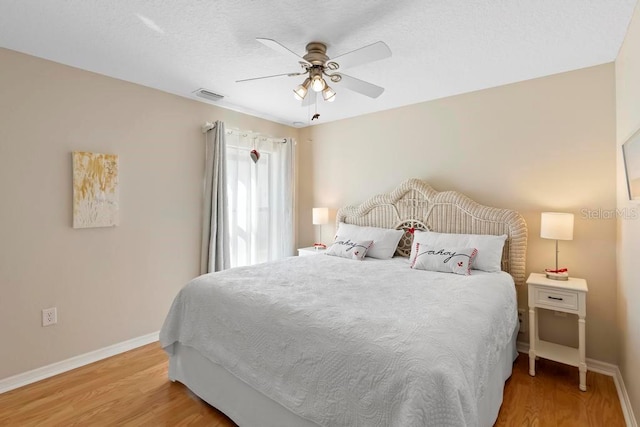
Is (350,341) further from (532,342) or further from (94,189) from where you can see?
(94,189)

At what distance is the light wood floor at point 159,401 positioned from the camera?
2.02 m

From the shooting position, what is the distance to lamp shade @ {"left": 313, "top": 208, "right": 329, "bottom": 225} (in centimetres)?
425

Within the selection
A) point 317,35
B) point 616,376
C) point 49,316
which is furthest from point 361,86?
point 49,316

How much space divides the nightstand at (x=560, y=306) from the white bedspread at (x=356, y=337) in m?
0.24

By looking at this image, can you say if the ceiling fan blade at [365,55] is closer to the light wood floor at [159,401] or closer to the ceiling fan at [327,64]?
the ceiling fan at [327,64]

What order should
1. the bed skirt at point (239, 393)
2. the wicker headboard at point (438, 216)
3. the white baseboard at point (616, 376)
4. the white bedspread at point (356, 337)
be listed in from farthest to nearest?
1. the wicker headboard at point (438, 216)
2. the white baseboard at point (616, 376)
3. the bed skirt at point (239, 393)
4. the white bedspread at point (356, 337)

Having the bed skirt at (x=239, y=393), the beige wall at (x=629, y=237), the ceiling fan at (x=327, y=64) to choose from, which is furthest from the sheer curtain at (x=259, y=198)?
the beige wall at (x=629, y=237)

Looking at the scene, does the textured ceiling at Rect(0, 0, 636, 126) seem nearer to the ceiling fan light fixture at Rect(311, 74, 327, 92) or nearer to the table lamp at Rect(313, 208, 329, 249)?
the ceiling fan light fixture at Rect(311, 74, 327, 92)

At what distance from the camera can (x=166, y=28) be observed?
208 cm

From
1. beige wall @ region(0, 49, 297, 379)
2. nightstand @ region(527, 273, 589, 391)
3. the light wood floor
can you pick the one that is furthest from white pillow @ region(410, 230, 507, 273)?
beige wall @ region(0, 49, 297, 379)

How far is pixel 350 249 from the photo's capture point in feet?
11.1

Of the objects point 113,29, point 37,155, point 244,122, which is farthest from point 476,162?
point 37,155

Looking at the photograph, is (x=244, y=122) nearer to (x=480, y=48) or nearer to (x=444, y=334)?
(x=480, y=48)

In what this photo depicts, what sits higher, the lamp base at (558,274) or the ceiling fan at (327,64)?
the ceiling fan at (327,64)
